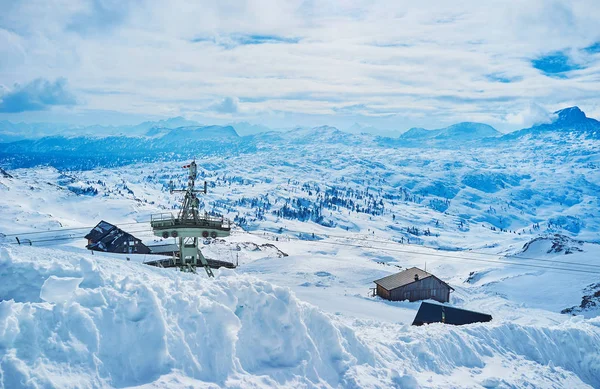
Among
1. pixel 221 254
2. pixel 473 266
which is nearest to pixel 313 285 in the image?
pixel 221 254

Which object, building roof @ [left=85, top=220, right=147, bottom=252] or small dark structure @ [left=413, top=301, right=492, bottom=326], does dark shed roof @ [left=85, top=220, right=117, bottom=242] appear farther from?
small dark structure @ [left=413, top=301, right=492, bottom=326]

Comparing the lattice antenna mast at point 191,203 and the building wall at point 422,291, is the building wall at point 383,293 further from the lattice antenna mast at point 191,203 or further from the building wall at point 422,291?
the lattice antenna mast at point 191,203

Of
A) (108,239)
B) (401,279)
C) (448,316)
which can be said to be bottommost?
(401,279)

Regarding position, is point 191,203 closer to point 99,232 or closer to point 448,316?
point 448,316

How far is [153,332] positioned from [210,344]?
4.97 feet

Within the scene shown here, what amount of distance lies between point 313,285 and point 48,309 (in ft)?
139

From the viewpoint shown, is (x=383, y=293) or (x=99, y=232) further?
(x=99, y=232)

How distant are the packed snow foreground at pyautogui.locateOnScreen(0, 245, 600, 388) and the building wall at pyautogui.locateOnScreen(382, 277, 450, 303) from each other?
32.5 m

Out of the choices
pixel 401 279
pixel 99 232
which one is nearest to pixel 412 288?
pixel 401 279

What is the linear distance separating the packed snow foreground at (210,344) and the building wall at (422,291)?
107ft

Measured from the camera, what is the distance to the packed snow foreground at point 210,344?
10531 millimetres

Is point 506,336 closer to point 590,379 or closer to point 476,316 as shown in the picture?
point 590,379

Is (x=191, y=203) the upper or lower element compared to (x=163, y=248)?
upper

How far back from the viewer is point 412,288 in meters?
50.2
